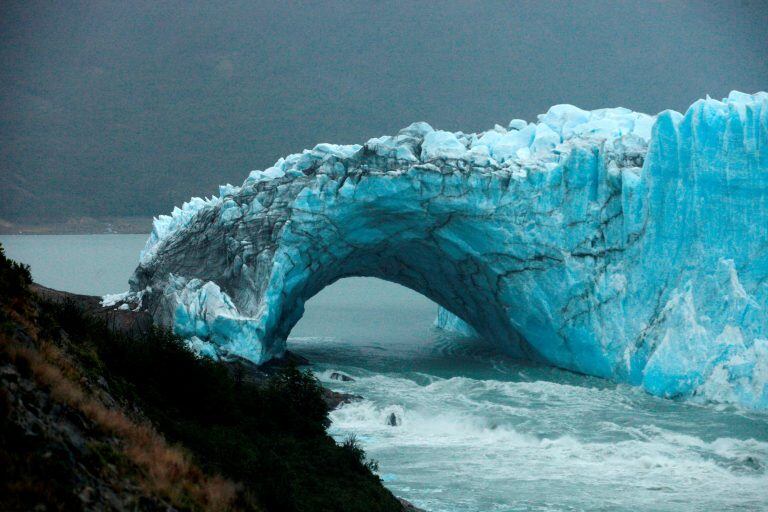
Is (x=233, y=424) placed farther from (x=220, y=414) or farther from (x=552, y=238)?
(x=552, y=238)

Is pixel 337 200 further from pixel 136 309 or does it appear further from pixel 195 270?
pixel 136 309

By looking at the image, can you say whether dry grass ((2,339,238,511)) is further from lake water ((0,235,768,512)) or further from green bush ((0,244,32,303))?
lake water ((0,235,768,512))

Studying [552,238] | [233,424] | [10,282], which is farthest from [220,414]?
[552,238]

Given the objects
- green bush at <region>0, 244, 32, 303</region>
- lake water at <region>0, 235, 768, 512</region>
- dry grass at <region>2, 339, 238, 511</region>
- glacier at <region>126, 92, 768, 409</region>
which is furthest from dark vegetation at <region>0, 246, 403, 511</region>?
glacier at <region>126, 92, 768, 409</region>

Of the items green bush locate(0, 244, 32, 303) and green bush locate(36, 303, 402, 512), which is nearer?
green bush locate(0, 244, 32, 303)

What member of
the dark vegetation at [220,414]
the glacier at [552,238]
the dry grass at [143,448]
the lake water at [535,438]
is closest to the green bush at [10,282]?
the dark vegetation at [220,414]

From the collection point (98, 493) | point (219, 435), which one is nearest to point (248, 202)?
point (219, 435)

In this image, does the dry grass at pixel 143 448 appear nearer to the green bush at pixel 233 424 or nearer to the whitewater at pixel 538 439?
the green bush at pixel 233 424
